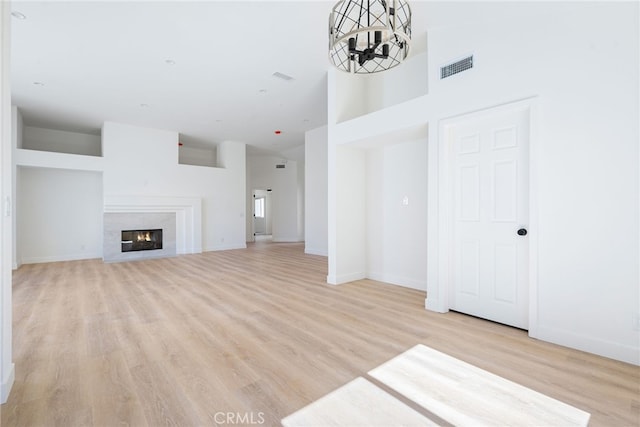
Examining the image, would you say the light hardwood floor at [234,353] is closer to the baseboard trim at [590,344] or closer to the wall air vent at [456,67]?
the baseboard trim at [590,344]

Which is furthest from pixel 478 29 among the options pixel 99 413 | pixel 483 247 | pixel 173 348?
pixel 99 413

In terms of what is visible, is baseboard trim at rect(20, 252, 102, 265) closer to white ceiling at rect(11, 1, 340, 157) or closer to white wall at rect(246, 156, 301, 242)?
white ceiling at rect(11, 1, 340, 157)

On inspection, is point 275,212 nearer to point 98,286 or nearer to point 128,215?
point 128,215

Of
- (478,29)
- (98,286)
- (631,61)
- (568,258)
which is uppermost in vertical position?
(478,29)

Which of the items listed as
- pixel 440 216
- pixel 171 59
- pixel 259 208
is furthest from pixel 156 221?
pixel 259 208

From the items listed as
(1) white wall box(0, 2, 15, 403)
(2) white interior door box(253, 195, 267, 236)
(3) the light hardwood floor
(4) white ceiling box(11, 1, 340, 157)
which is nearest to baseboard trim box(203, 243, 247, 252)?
(4) white ceiling box(11, 1, 340, 157)

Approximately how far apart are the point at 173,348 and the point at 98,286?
3.27 metres

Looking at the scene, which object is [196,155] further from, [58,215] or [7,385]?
[7,385]

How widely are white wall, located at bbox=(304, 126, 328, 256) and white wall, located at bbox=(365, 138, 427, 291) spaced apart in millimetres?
3455

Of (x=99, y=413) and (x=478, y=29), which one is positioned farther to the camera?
(x=478, y=29)

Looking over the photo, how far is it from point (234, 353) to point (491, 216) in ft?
9.54

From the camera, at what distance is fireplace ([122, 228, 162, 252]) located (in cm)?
788

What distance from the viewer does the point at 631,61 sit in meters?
2.35

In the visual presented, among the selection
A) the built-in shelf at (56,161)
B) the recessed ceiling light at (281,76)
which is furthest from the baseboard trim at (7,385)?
the built-in shelf at (56,161)
